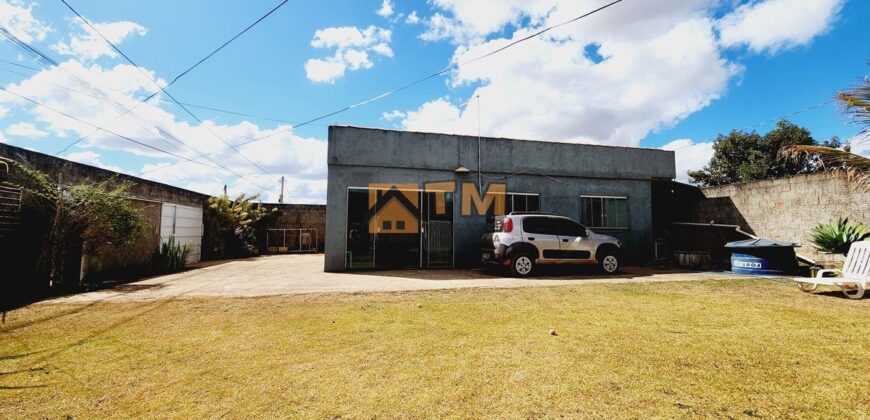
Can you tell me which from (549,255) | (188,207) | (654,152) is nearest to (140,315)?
(549,255)

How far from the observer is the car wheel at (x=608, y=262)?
10.4m

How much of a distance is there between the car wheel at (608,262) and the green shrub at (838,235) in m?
5.32

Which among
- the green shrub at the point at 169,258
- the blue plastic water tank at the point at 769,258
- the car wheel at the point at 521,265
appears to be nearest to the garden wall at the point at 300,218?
the green shrub at the point at 169,258

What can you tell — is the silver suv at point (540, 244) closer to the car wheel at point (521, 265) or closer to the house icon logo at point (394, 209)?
the car wheel at point (521, 265)

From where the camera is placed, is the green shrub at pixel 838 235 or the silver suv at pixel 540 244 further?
the silver suv at pixel 540 244

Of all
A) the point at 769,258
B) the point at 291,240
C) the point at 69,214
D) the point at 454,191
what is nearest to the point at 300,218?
the point at 291,240

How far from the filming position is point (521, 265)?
31.8ft

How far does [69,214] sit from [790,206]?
18.5m

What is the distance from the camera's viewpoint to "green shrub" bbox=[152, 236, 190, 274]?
1066cm

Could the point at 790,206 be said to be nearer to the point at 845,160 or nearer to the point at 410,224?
the point at 845,160

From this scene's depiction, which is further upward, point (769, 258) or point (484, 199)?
point (484, 199)

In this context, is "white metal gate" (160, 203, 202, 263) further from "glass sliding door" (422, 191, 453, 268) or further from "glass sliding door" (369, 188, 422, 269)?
"glass sliding door" (422, 191, 453, 268)

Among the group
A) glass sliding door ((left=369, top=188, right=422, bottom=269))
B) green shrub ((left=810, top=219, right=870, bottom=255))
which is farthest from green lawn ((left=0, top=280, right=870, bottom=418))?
glass sliding door ((left=369, top=188, right=422, bottom=269))

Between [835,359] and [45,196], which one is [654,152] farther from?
[45,196]
